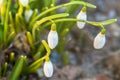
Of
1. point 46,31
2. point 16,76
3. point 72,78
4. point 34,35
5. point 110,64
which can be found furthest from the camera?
point 110,64

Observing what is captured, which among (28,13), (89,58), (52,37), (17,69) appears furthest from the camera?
(89,58)

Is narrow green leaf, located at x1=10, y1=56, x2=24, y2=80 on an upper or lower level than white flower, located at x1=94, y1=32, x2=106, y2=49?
lower

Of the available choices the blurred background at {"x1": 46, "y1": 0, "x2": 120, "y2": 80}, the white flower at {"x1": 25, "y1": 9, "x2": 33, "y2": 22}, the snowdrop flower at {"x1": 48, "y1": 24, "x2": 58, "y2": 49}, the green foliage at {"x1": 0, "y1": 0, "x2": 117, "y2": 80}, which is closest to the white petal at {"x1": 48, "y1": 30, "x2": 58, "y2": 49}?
the snowdrop flower at {"x1": 48, "y1": 24, "x2": 58, "y2": 49}

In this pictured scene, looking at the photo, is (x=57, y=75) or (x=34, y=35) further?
(x=57, y=75)

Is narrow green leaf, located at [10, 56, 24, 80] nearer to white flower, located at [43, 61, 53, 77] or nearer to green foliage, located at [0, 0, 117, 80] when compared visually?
green foliage, located at [0, 0, 117, 80]

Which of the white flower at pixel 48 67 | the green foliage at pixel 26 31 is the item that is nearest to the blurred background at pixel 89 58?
the green foliage at pixel 26 31

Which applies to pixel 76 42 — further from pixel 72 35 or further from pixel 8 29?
pixel 8 29

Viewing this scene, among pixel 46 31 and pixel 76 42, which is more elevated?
pixel 46 31

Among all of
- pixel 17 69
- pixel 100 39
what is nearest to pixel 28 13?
pixel 17 69

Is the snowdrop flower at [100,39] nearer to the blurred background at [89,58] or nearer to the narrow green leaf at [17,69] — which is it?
the narrow green leaf at [17,69]

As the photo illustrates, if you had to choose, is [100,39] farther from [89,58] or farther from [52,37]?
[89,58]

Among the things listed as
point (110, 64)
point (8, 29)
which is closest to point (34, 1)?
point (8, 29)
